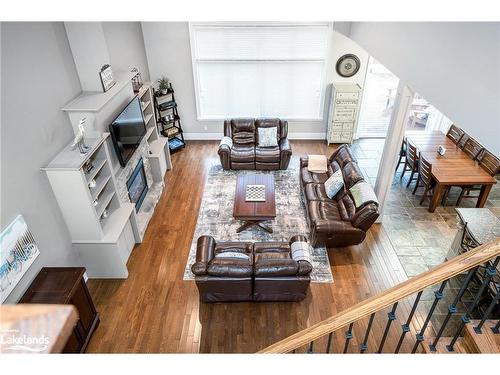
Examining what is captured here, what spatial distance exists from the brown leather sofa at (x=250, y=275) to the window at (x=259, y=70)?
471 centimetres

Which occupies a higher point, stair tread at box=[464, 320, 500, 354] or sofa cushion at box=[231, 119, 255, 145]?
stair tread at box=[464, 320, 500, 354]

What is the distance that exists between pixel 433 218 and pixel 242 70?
5202 mm

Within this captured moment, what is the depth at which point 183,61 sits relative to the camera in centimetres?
752

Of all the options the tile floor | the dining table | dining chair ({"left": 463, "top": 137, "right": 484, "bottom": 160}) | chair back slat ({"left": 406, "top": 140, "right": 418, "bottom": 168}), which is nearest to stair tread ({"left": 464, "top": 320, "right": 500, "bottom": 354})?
the tile floor

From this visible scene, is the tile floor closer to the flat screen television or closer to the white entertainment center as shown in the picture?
the white entertainment center

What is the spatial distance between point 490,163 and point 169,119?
6643 millimetres

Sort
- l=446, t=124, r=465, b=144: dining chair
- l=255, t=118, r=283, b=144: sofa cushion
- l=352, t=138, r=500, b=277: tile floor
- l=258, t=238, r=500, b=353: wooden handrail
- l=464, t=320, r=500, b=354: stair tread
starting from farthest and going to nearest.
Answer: l=255, t=118, r=283, b=144: sofa cushion, l=446, t=124, r=465, b=144: dining chair, l=352, t=138, r=500, b=277: tile floor, l=464, t=320, r=500, b=354: stair tread, l=258, t=238, r=500, b=353: wooden handrail

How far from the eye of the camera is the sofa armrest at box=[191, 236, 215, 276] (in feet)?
12.5

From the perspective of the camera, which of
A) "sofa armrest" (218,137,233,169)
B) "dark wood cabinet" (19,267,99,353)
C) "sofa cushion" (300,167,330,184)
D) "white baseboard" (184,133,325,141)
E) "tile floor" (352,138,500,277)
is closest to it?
"dark wood cabinet" (19,267,99,353)

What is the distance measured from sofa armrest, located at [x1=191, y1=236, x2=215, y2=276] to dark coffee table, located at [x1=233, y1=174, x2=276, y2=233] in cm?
99

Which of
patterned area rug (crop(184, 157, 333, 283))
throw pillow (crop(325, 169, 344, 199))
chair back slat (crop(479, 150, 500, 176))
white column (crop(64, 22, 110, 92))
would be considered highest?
white column (crop(64, 22, 110, 92))

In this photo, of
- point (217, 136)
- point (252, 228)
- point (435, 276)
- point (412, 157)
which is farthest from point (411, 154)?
point (435, 276)

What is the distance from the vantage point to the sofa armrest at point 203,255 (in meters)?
3.81

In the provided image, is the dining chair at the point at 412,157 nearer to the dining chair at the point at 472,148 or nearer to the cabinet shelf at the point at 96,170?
the dining chair at the point at 472,148
